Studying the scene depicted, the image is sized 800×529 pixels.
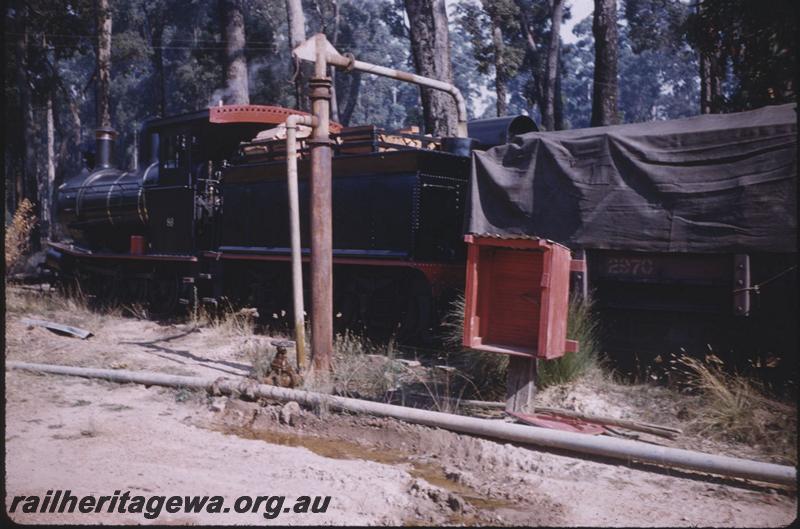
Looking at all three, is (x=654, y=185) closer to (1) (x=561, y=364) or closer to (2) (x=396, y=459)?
(1) (x=561, y=364)

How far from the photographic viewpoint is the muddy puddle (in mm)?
4005

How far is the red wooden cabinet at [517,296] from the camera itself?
5254 mm

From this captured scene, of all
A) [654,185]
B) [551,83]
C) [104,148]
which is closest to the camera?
[654,185]

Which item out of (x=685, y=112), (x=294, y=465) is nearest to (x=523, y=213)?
(x=294, y=465)

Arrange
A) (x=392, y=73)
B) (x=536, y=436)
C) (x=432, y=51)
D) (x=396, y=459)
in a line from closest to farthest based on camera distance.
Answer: (x=536, y=436) → (x=396, y=459) → (x=392, y=73) → (x=432, y=51)

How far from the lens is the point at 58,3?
2014 centimetres

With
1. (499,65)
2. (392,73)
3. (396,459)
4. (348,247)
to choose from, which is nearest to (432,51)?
(348,247)

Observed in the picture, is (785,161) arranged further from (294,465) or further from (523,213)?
(294,465)

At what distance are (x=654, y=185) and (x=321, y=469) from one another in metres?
4.02

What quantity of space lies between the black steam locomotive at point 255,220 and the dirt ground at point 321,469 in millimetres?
3115

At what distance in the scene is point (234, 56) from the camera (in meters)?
18.6

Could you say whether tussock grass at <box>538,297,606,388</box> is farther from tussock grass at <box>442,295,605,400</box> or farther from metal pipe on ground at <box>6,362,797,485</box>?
metal pipe on ground at <box>6,362,797,485</box>

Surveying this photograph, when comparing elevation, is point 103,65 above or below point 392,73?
above

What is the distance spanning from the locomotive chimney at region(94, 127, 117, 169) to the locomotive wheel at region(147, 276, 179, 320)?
3.40 m
